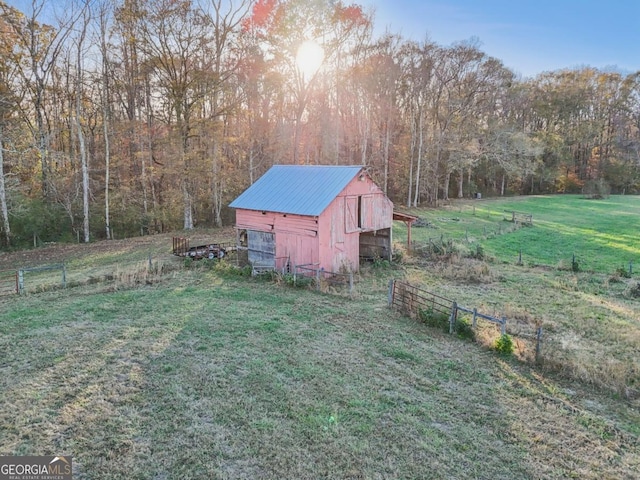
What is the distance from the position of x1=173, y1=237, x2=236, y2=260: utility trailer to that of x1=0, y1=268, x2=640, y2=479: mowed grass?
754 cm

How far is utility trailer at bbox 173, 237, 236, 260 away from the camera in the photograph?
1881cm

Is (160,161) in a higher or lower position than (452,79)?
lower

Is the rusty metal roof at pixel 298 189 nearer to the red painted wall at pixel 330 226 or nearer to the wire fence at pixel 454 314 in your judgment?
the red painted wall at pixel 330 226

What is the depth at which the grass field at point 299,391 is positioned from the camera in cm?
567

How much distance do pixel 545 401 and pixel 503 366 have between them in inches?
56.9

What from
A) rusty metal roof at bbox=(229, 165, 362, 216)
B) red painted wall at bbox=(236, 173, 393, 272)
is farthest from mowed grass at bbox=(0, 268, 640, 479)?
rusty metal roof at bbox=(229, 165, 362, 216)

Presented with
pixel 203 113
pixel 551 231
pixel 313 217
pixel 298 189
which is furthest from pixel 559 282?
pixel 203 113

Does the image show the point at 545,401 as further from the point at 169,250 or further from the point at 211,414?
the point at 169,250

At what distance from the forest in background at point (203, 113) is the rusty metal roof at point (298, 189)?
8475mm

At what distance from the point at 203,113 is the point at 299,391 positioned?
25.4m

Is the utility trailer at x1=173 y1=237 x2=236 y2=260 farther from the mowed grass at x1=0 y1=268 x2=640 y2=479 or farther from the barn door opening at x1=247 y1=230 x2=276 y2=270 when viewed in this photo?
the mowed grass at x1=0 y1=268 x2=640 y2=479

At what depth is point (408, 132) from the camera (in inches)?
1658

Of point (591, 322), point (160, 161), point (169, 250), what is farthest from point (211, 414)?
point (160, 161)

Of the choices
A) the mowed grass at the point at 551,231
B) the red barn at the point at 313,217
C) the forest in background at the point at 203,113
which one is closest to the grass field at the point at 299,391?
the red barn at the point at 313,217
